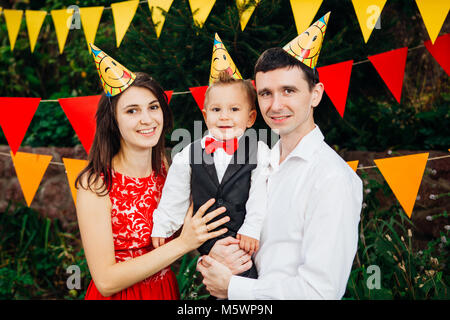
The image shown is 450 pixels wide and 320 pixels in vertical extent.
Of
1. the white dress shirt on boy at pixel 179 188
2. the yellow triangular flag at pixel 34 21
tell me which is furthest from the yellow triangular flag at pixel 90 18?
the white dress shirt on boy at pixel 179 188

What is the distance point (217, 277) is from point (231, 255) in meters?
0.13

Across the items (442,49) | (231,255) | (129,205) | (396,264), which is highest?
(442,49)

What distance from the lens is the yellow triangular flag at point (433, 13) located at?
227 centimetres

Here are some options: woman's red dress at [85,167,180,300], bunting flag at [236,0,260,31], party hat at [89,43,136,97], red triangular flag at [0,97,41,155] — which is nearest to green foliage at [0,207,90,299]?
red triangular flag at [0,97,41,155]

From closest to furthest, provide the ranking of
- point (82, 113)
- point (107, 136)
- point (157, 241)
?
point (157, 241)
point (107, 136)
point (82, 113)

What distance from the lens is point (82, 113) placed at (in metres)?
2.81

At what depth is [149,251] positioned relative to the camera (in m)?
2.23

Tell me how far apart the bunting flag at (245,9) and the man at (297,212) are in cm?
79

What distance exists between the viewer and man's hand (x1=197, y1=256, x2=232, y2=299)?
1886 millimetres

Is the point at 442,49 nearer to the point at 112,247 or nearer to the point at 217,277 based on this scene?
the point at 217,277

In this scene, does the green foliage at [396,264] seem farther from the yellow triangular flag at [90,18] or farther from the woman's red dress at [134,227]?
the yellow triangular flag at [90,18]

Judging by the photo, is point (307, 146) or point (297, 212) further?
point (307, 146)

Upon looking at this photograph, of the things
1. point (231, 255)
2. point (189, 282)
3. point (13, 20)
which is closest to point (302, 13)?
point (231, 255)

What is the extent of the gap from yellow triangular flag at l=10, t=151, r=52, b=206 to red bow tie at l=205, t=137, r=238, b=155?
4.78 ft
